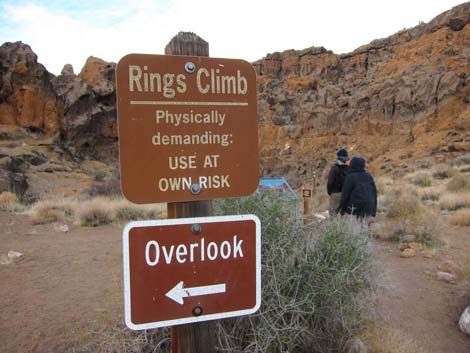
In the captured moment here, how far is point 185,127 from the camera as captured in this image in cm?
187

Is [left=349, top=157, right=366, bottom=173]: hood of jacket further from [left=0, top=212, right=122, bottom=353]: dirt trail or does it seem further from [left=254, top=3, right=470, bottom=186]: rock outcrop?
[left=254, top=3, right=470, bottom=186]: rock outcrop

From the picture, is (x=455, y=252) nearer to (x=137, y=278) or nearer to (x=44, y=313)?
(x=44, y=313)

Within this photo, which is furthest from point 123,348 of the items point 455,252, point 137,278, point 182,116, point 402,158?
point 402,158

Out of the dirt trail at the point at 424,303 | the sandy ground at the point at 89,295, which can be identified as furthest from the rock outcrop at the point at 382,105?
the sandy ground at the point at 89,295

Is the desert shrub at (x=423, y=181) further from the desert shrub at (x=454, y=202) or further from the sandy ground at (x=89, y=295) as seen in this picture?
the sandy ground at (x=89, y=295)

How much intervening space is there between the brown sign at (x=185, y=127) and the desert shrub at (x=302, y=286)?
1267 mm

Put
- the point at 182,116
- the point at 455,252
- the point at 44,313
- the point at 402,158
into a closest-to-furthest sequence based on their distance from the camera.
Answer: the point at 182,116
the point at 44,313
the point at 455,252
the point at 402,158

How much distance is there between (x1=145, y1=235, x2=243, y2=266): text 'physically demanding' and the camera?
1.76 metres

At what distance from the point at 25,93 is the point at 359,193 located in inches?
1412

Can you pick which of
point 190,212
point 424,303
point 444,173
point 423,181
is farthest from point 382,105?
point 190,212

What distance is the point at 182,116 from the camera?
6.12 ft

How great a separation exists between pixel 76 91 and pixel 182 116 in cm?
3741

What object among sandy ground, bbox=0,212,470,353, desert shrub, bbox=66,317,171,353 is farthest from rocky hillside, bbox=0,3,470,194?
desert shrub, bbox=66,317,171,353

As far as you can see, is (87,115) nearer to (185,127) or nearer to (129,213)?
(129,213)
